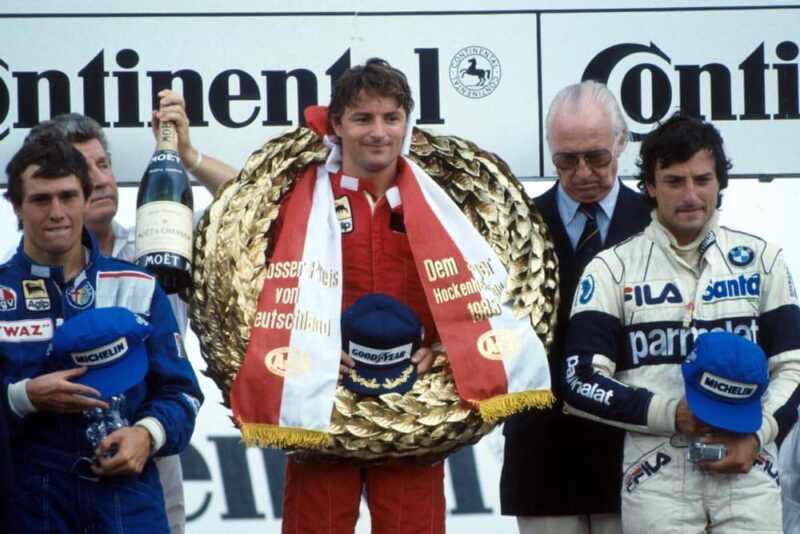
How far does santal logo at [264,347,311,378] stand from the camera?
3.31 meters

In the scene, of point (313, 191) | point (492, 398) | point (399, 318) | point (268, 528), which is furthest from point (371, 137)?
point (268, 528)

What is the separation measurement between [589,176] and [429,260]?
495 millimetres

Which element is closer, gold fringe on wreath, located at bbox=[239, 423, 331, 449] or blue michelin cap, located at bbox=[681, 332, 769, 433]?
blue michelin cap, located at bbox=[681, 332, 769, 433]

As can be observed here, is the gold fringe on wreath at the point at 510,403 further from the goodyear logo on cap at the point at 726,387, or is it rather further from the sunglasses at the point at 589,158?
the sunglasses at the point at 589,158

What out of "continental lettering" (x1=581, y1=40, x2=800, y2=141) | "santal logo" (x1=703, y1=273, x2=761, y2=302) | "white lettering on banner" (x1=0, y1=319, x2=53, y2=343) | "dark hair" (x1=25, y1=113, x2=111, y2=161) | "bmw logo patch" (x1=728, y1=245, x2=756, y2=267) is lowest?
"white lettering on banner" (x1=0, y1=319, x2=53, y2=343)

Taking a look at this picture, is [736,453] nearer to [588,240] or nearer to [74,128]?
[588,240]

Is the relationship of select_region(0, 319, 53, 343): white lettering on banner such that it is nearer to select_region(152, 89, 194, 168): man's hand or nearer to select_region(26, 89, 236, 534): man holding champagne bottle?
select_region(26, 89, 236, 534): man holding champagne bottle

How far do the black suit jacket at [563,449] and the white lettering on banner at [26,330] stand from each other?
118cm

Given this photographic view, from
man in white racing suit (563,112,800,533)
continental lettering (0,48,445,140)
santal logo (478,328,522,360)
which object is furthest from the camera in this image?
continental lettering (0,48,445,140)

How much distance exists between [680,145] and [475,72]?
987 millimetres

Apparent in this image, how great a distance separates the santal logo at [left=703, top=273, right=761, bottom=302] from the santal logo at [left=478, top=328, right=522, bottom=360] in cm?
43

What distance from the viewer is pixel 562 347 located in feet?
12.0

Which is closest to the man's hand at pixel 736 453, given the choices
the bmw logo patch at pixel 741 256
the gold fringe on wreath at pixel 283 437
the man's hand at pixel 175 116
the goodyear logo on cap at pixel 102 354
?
the bmw logo patch at pixel 741 256

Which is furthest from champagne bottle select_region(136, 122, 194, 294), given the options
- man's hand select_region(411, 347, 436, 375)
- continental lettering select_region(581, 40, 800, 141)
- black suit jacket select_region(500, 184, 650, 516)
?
continental lettering select_region(581, 40, 800, 141)
